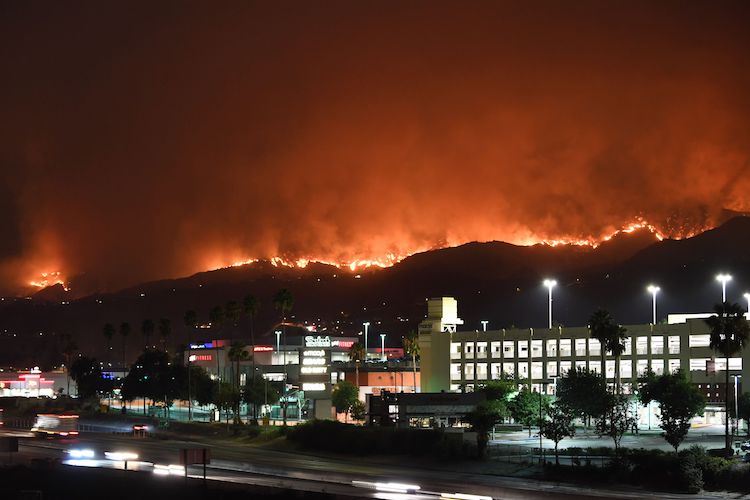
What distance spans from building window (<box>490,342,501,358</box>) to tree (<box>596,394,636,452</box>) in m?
42.0

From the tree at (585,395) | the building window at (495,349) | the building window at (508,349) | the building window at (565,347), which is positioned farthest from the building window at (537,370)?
the tree at (585,395)

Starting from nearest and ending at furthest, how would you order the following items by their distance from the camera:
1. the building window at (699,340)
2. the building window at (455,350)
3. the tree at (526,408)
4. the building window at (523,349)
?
1. the tree at (526,408)
2. the building window at (699,340)
3. the building window at (523,349)
4. the building window at (455,350)

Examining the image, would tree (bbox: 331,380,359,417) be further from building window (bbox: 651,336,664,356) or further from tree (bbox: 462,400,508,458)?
building window (bbox: 651,336,664,356)

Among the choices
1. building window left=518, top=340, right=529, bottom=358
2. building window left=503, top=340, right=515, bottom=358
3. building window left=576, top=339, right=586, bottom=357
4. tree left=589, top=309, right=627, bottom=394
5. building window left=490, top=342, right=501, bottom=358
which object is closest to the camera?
tree left=589, top=309, right=627, bottom=394

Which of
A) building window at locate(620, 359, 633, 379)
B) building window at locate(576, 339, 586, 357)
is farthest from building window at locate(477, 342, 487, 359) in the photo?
building window at locate(620, 359, 633, 379)

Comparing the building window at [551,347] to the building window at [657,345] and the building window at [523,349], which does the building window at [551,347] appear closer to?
the building window at [523,349]

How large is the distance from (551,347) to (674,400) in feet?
152

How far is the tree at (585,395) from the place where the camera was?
12344 cm

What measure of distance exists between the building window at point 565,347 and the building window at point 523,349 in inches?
260

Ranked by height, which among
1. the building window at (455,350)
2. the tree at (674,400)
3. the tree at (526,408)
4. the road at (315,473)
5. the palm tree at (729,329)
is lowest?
the road at (315,473)

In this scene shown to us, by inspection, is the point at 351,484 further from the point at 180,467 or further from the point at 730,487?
the point at 730,487

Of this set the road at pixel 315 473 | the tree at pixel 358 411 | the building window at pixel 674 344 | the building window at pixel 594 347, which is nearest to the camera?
the road at pixel 315 473

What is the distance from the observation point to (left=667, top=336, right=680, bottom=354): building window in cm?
14225

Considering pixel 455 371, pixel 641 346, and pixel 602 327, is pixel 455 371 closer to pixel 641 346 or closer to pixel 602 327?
pixel 641 346
